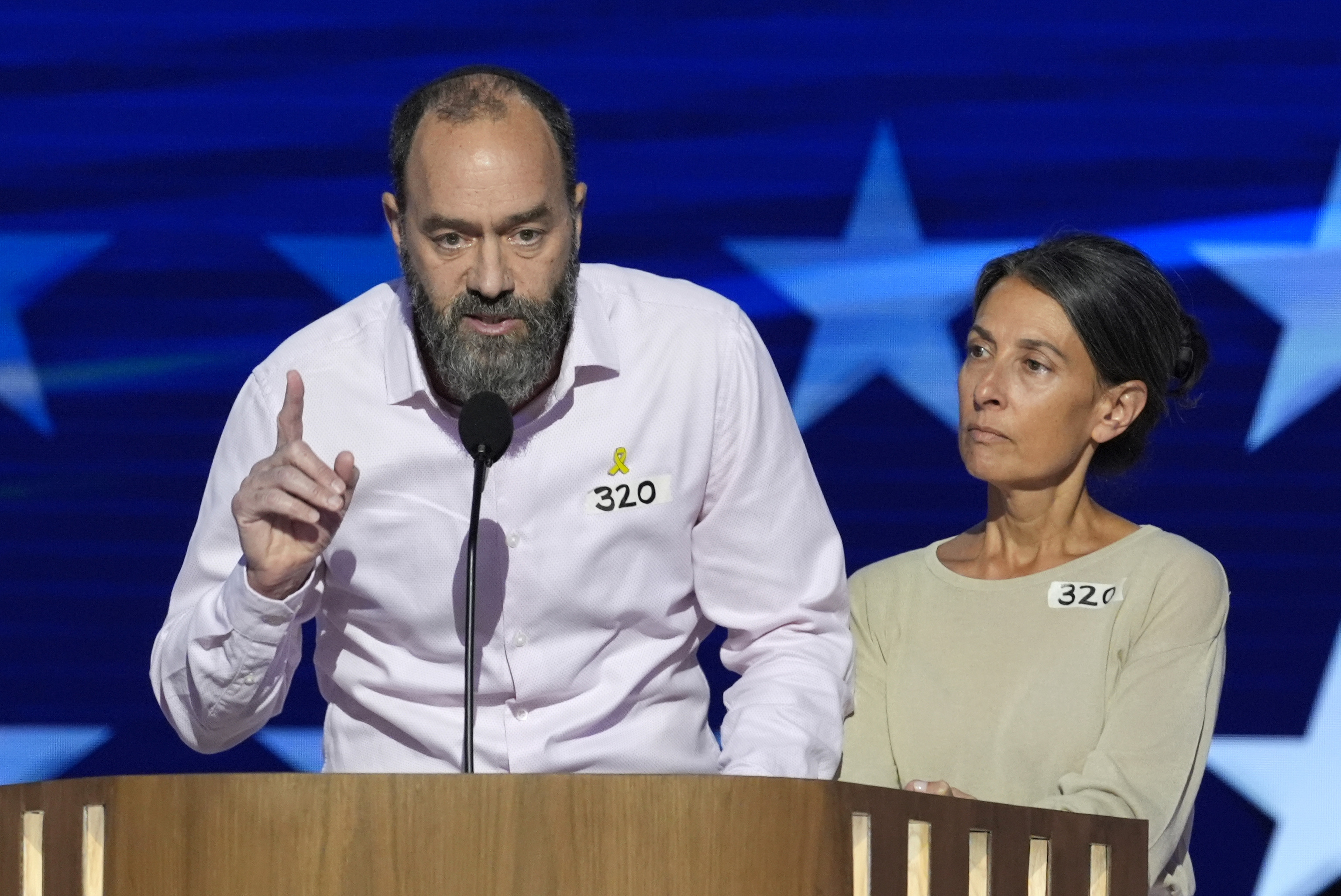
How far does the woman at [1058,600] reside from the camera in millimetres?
2736

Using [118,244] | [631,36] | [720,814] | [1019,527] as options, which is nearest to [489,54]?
[631,36]

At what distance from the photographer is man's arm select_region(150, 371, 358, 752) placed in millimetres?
1964

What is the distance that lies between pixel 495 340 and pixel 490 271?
96 mm

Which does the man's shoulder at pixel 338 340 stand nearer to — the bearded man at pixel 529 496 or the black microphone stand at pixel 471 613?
the bearded man at pixel 529 496

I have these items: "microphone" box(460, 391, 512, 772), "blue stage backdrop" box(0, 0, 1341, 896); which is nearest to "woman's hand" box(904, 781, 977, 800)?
"microphone" box(460, 391, 512, 772)

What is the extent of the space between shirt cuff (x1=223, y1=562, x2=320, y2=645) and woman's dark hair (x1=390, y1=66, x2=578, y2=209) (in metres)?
0.59

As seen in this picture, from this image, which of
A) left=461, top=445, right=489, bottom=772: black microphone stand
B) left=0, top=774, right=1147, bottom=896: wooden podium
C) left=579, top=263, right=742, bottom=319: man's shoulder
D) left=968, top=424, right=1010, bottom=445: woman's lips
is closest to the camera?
left=0, top=774, right=1147, bottom=896: wooden podium

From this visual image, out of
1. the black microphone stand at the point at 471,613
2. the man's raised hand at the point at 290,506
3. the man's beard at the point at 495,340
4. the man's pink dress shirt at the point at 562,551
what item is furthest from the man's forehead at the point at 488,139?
the black microphone stand at the point at 471,613

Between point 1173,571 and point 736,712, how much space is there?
35.5 inches

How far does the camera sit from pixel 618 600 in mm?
2494

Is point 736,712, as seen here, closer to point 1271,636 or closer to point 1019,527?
point 1019,527

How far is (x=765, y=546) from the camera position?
2500mm

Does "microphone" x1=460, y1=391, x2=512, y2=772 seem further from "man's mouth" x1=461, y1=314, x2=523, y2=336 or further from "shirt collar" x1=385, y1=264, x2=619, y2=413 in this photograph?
"shirt collar" x1=385, y1=264, x2=619, y2=413

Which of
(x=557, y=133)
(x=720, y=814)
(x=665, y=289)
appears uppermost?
(x=557, y=133)
